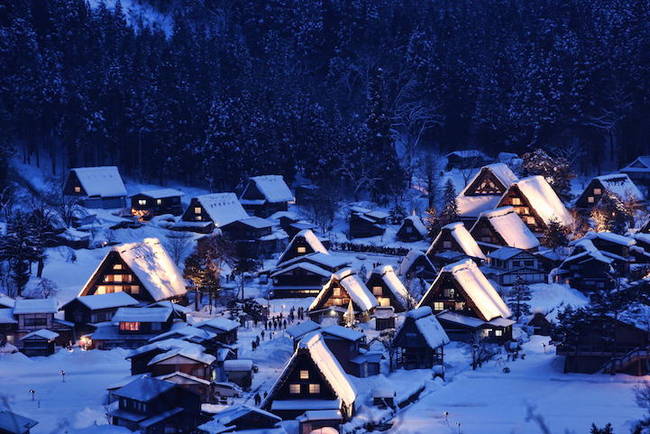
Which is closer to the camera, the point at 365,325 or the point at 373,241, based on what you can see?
the point at 365,325

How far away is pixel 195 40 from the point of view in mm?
87188

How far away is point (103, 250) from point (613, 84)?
36753mm

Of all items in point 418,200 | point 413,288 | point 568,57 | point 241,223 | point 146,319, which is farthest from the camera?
point 568,57

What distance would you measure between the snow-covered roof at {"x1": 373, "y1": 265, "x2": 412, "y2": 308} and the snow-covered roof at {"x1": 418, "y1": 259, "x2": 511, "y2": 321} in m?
3.08

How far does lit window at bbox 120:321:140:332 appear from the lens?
4606cm

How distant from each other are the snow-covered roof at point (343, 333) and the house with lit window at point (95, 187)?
30555mm

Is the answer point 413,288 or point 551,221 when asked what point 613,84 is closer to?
point 551,221

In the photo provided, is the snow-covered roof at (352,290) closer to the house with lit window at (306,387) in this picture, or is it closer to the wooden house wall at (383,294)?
the wooden house wall at (383,294)

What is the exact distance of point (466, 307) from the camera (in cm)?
4625

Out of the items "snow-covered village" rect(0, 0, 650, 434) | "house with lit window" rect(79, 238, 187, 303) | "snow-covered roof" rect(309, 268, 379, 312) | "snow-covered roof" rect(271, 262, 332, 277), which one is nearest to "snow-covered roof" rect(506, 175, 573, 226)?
"snow-covered village" rect(0, 0, 650, 434)

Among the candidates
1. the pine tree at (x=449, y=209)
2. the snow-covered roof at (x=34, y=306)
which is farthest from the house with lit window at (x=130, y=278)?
the pine tree at (x=449, y=209)

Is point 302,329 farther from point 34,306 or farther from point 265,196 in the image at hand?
point 265,196

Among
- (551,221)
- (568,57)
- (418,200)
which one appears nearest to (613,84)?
(568,57)

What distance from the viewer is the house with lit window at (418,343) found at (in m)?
42.2
